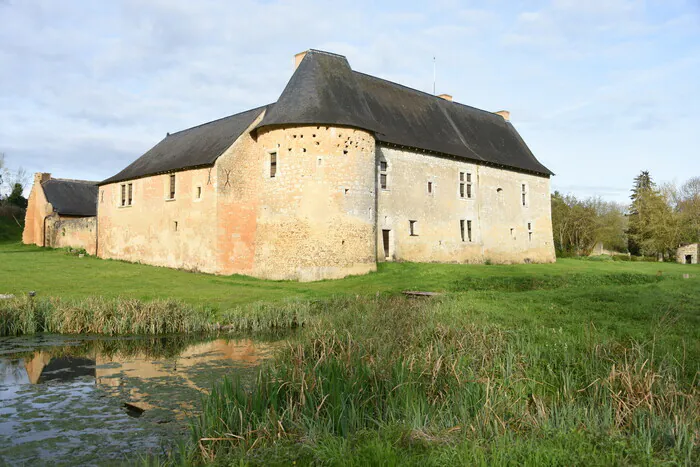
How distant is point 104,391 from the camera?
8320 mm

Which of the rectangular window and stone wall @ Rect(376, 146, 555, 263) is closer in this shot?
the rectangular window

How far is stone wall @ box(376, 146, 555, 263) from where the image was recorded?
87.1 ft

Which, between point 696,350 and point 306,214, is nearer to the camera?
point 696,350

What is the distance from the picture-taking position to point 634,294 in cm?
1380

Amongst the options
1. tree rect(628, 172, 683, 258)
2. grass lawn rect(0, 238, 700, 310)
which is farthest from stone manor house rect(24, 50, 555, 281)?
tree rect(628, 172, 683, 258)

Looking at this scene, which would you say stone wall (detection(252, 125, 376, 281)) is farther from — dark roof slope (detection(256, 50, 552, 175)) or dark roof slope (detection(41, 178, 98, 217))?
dark roof slope (detection(41, 178, 98, 217))

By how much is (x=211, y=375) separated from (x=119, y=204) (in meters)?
24.8

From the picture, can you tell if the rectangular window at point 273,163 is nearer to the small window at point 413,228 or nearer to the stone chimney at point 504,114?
the small window at point 413,228

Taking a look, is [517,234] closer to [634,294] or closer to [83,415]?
[634,294]

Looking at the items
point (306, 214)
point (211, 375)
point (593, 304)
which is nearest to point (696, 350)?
point (593, 304)

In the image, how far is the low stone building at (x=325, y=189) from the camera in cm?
2280

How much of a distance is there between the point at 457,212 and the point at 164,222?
1499 cm

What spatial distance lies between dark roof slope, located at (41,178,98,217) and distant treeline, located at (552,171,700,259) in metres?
37.7

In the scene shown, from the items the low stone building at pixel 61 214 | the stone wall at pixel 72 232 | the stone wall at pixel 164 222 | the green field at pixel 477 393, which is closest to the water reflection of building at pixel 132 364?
the green field at pixel 477 393
